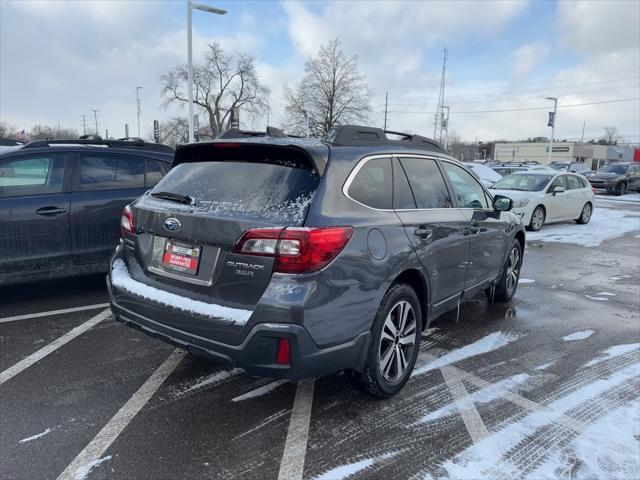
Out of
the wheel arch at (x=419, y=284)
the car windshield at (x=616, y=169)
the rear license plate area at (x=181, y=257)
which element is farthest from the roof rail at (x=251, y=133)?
the car windshield at (x=616, y=169)

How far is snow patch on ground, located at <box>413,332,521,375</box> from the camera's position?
3930mm

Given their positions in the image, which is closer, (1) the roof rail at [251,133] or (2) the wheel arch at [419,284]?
(2) the wheel arch at [419,284]

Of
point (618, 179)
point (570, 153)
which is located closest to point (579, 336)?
point (618, 179)

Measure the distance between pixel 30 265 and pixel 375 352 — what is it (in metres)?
3.82

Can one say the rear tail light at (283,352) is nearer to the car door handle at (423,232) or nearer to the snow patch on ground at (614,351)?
the car door handle at (423,232)

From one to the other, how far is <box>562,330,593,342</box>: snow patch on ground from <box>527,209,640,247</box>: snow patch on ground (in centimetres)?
636

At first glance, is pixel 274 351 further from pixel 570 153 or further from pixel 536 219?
pixel 570 153

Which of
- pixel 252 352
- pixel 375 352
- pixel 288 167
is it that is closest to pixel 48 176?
pixel 288 167

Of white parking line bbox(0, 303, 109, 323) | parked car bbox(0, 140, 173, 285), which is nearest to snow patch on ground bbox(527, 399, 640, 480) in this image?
white parking line bbox(0, 303, 109, 323)

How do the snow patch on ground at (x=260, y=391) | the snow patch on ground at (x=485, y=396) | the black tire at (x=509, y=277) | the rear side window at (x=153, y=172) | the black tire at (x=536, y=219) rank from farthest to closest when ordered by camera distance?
the black tire at (x=536, y=219) < the rear side window at (x=153, y=172) < the black tire at (x=509, y=277) < the snow patch on ground at (x=260, y=391) < the snow patch on ground at (x=485, y=396)

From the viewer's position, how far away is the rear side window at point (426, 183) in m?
3.66

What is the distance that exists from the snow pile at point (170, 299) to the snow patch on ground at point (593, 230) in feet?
32.2

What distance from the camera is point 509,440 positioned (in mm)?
2906

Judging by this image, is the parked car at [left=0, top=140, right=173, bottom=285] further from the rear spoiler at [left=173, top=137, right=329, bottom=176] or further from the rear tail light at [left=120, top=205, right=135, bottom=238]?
the rear spoiler at [left=173, top=137, right=329, bottom=176]
